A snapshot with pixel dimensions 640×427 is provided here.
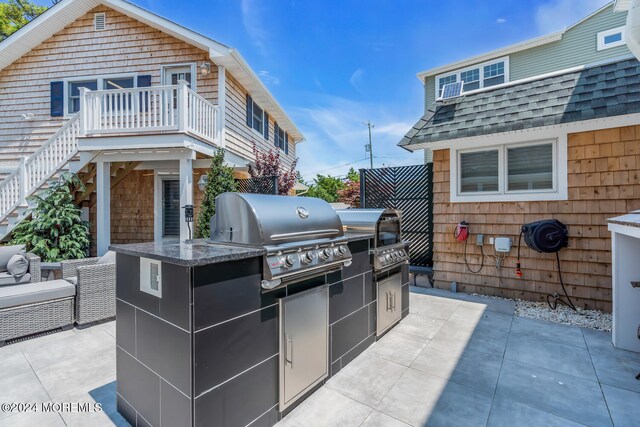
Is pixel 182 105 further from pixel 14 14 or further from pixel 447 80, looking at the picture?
pixel 14 14

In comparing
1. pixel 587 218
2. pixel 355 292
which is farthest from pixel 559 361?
pixel 587 218

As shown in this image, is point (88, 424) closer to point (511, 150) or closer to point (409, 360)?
point (409, 360)

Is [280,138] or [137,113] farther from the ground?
[280,138]

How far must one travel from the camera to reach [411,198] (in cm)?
614

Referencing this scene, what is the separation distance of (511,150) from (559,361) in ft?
11.3

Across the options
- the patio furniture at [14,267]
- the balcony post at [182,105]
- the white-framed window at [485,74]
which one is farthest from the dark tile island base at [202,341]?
the white-framed window at [485,74]

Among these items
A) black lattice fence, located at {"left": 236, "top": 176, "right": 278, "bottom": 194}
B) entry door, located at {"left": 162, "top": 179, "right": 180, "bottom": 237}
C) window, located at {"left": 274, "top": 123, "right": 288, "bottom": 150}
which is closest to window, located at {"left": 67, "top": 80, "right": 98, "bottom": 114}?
entry door, located at {"left": 162, "top": 179, "right": 180, "bottom": 237}

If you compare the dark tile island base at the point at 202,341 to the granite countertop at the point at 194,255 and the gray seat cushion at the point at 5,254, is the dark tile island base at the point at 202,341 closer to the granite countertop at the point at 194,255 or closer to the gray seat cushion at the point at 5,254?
the granite countertop at the point at 194,255

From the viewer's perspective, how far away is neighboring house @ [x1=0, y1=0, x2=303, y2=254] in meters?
6.79

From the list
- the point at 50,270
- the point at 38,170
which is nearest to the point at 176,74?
the point at 38,170

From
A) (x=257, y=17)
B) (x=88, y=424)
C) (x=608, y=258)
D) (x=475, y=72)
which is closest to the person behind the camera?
(x=88, y=424)

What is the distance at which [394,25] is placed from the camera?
9234 mm

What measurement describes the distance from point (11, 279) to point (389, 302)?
18.5ft

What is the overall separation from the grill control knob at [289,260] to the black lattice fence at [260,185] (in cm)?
525
